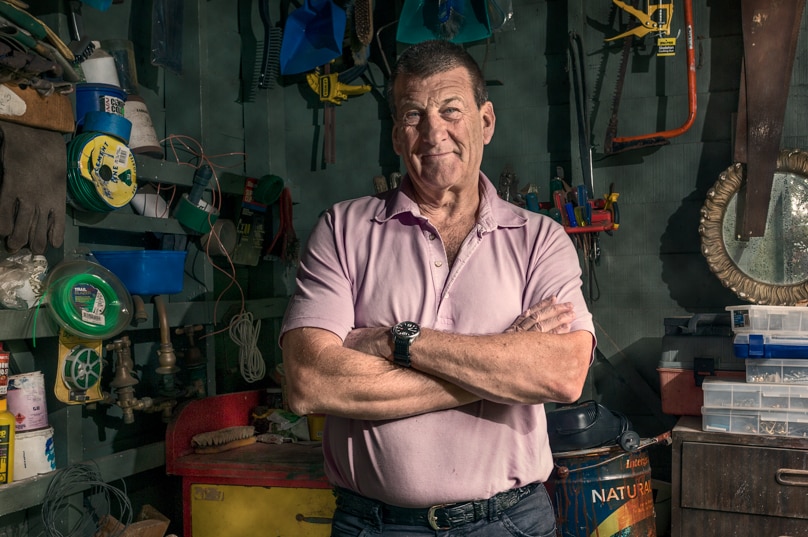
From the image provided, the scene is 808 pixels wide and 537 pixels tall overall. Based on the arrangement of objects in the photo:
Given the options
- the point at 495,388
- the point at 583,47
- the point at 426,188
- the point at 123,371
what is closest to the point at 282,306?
the point at 123,371

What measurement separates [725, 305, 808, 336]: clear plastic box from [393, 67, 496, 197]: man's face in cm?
140

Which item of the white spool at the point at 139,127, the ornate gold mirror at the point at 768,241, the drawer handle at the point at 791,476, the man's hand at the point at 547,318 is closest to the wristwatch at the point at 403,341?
the man's hand at the point at 547,318

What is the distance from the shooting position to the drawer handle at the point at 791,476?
2459mm

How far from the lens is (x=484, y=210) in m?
1.80

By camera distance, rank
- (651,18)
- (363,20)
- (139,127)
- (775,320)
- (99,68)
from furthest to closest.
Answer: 1. (363,20)
2. (651,18)
3. (139,127)
4. (99,68)
5. (775,320)

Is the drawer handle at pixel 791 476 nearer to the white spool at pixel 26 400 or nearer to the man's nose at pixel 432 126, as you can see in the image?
the man's nose at pixel 432 126

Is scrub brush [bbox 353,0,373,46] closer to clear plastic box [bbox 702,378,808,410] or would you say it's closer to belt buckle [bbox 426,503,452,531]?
clear plastic box [bbox 702,378,808,410]

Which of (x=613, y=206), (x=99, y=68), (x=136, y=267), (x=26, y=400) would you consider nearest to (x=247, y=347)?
(x=136, y=267)

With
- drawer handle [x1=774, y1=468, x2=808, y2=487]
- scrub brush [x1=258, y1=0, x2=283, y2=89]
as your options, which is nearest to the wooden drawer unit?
drawer handle [x1=774, y1=468, x2=808, y2=487]

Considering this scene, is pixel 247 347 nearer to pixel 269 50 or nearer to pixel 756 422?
pixel 269 50

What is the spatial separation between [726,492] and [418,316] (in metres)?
1.51

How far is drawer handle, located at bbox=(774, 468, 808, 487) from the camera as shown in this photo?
2.46m

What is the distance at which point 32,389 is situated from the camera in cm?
246

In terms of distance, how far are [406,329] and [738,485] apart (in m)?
1.58
